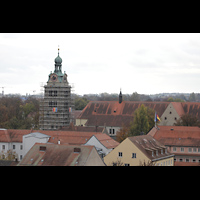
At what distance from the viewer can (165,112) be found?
183ft

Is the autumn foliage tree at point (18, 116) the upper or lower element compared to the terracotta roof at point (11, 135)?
upper

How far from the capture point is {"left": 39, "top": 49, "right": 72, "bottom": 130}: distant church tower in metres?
57.5

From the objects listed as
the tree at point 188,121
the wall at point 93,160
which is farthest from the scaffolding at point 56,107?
the wall at point 93,160

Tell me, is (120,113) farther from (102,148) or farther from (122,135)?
(102,148)

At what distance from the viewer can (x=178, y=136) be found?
41.3 metres

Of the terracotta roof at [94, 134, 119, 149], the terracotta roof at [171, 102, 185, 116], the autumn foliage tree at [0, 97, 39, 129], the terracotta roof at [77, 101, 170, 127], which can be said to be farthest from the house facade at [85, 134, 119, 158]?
the autumn foliage tree at [0, 97, 39, 129]

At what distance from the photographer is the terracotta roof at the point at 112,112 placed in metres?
56.2

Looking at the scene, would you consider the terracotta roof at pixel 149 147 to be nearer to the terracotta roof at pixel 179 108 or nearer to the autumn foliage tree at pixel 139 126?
the autumn foliage tree at pixel 139 126

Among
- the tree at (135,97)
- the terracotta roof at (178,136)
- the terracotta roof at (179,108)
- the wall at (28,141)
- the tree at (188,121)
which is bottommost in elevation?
the wall at (28,141)

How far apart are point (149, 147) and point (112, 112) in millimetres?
25227

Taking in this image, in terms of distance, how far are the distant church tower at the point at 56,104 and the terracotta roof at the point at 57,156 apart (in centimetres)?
2586

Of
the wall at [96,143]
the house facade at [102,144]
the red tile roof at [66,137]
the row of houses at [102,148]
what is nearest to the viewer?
the row of houses at [102,148]
